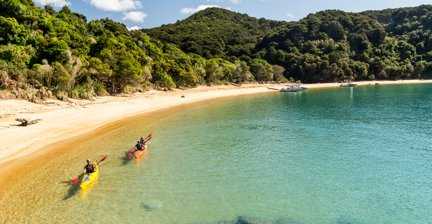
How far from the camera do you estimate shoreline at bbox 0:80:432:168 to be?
2937 cm

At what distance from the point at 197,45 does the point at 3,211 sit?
137907 millimetres

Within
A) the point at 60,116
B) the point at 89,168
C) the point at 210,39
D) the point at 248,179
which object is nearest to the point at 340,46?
the point at 210,39

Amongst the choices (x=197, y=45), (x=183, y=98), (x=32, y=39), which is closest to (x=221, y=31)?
(x=197, y=45)

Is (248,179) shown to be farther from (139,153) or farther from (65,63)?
(65,63)

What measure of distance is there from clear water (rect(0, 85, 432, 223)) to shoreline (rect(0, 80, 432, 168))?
3.31 meters

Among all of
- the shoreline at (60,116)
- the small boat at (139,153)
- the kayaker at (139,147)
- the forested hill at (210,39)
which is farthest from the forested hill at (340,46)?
the kayaker at (139,147)

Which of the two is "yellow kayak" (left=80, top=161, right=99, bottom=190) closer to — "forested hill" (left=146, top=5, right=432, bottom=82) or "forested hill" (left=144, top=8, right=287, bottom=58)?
"forested hill" (left=146, top=5, right=432, bottom=82)

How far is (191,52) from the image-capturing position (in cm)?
14588

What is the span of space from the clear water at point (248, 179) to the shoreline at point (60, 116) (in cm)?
331

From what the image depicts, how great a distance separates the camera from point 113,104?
5766 cm

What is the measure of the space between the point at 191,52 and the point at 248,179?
128 meters

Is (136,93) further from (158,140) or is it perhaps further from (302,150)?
(302,150)

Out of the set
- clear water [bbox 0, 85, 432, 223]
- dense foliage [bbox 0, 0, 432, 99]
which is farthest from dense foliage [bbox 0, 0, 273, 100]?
clear water [bbox 0, 85, 432, 223]

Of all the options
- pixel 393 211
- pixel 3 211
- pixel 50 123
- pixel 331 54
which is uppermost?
pixel 331 54
